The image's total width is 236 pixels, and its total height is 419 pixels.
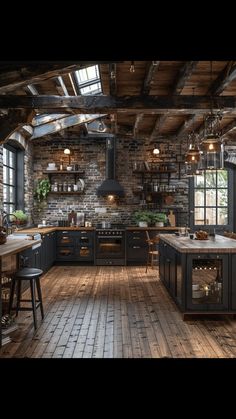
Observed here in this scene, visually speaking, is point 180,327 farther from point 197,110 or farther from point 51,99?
point 51,99

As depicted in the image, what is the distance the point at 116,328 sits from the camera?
476 centimetres

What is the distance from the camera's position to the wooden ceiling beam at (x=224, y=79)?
4.99 metres

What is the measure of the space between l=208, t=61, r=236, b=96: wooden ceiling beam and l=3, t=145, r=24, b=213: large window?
4.60 m

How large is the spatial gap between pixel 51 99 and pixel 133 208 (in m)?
5.18

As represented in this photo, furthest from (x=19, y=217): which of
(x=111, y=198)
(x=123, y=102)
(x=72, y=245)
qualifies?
(x=123, y=102)

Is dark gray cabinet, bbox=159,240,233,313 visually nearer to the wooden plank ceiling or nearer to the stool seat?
the stool seat

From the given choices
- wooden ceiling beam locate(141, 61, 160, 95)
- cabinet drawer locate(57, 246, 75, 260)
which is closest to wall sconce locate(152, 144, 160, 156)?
cabinet drawer locate(57, 246, 75, 260)

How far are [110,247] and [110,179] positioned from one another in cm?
182

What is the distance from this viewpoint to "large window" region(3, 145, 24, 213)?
8484 mm

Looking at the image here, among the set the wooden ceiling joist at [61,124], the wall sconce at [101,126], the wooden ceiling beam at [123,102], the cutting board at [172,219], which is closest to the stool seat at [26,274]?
the wooden ceiling beam at [123,102]

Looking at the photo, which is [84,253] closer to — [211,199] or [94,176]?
[94,176]

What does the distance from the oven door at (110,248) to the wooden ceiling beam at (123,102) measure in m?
4.42
